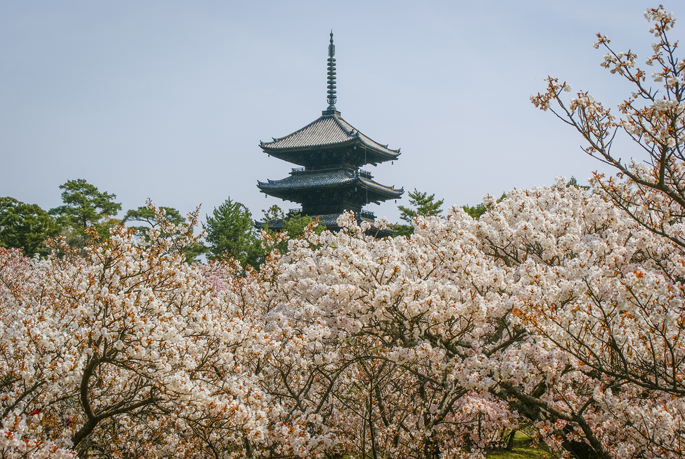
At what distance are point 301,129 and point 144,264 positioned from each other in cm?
3200

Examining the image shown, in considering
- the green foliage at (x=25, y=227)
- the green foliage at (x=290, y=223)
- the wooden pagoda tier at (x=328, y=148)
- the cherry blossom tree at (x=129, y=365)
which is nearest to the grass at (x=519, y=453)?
the cherry blossom tree at (x=129, y=365)

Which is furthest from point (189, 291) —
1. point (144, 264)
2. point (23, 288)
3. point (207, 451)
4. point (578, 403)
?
point (23, 288)

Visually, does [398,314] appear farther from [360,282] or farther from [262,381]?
[262,381]

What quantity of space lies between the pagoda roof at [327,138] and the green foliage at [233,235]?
4802 millimetres

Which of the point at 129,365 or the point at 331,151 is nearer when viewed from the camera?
the point at 129,365

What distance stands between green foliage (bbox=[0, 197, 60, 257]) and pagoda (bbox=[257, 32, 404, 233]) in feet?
47.8

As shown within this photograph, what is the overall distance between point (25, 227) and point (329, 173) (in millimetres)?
20472

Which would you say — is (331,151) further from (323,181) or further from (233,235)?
(233,235)

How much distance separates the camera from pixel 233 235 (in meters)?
35.4

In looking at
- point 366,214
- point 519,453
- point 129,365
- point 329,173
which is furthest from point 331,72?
point 129,365

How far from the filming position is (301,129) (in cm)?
3778

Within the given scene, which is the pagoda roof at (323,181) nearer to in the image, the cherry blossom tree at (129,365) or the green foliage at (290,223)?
the green foliage at (290,223)

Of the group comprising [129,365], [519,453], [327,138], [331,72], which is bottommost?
[519,453]

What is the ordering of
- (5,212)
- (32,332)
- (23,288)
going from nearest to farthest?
1. (32,332)
2. (23,288)
3. (5,212)
